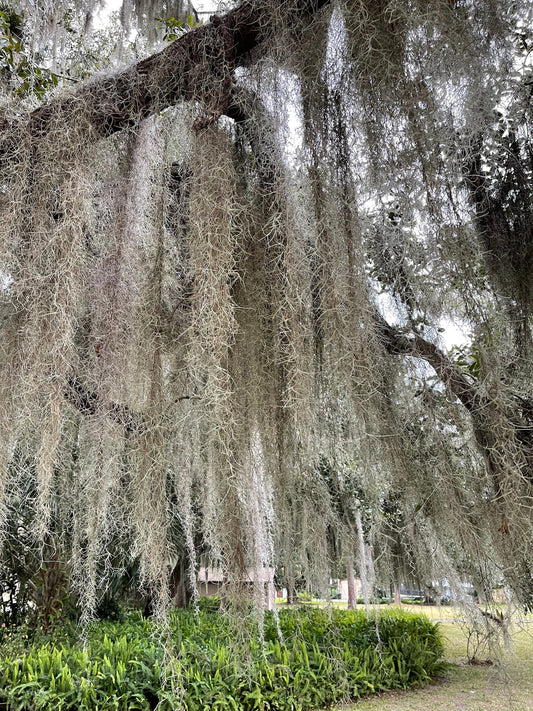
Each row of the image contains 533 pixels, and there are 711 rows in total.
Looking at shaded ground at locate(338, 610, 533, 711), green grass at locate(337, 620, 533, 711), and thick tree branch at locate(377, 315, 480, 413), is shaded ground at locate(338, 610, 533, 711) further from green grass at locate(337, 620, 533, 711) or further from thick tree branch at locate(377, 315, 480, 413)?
thick tree branch at locate(377, 315, 480, 413)

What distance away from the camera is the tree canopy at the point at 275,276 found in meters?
1.14

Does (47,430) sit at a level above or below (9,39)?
below

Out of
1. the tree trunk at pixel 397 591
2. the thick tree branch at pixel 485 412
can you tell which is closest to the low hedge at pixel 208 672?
the tree trunk at pixel 397 591

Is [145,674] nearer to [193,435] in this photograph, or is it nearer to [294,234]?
[193,435]

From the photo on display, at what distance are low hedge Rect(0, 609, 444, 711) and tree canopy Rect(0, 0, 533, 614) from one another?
30.9 inches

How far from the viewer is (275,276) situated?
1.24 meters

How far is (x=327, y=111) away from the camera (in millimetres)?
1234

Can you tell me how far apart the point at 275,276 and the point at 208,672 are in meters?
2.47

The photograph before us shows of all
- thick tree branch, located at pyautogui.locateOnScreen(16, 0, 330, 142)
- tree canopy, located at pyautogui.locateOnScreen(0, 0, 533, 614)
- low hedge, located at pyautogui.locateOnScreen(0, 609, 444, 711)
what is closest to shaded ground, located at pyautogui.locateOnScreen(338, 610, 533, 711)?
low hedge, located at pyautogui.locateOnScreen(0, 609, 444, 711)

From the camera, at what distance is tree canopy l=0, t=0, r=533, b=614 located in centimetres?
114

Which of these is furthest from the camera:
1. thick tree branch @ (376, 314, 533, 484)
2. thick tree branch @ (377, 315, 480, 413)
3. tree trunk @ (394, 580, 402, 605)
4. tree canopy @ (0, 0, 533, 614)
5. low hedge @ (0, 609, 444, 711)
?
tree trunk @ (394, 580, 402, 605)

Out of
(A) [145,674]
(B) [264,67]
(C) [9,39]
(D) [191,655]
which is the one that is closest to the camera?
(B) [264,67]

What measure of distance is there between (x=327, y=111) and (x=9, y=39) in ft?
3.71

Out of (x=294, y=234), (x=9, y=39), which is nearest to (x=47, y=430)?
(x=294, y=234)
